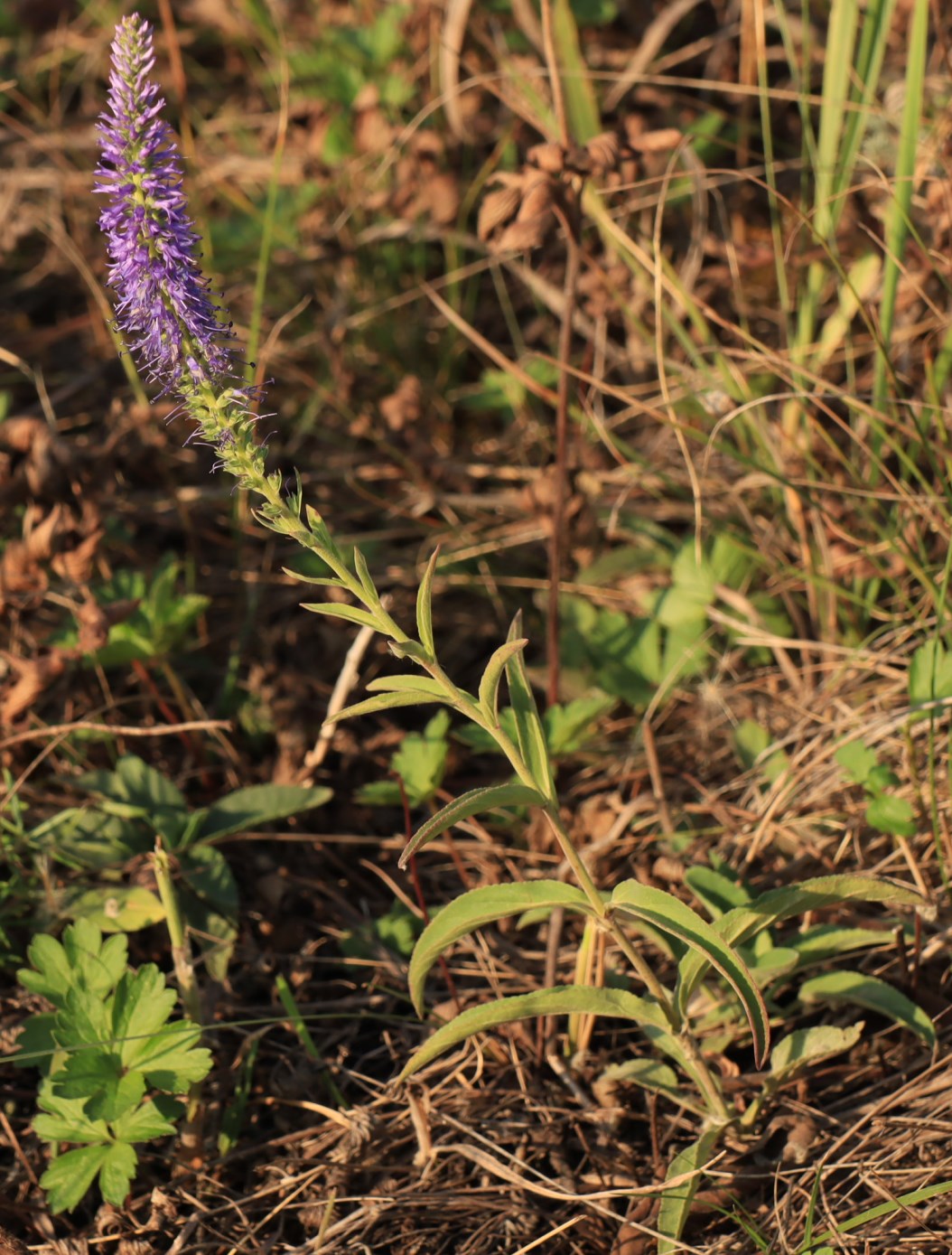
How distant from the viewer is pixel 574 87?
3.26 metres

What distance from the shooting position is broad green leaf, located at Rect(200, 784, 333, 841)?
236cm

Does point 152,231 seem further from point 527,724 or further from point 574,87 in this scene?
point 574,87

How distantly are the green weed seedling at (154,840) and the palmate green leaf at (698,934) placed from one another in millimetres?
933

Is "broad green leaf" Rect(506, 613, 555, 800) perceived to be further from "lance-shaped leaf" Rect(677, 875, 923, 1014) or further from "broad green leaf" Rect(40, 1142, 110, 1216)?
"broad green leaf" Rect(40, 1142, 110, 1216)

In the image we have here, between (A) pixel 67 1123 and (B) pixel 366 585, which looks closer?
(B) pixel 366 585

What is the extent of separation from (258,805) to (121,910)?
345 mm

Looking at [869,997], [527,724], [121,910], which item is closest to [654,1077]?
[869,997]

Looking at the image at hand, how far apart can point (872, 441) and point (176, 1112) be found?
1909 mm

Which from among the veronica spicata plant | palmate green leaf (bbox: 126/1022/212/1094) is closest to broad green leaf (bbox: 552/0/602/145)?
the veronica spicata plant

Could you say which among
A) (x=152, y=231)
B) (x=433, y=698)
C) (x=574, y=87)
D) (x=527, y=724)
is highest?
(x=152, y=231)

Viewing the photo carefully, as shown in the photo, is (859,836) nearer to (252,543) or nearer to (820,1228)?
(820,1228)

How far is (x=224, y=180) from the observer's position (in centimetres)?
388

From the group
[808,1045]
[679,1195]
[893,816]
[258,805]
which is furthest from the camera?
[258,805]

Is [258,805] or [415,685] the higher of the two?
[415,685]
